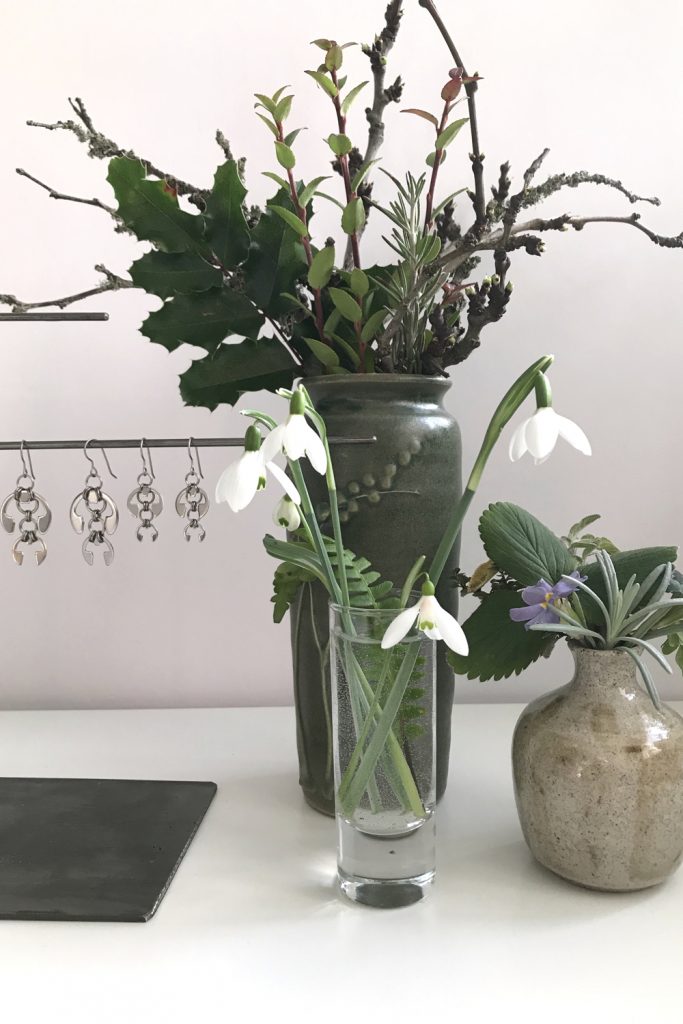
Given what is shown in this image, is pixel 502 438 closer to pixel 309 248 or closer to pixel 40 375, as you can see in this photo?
pixel 309 248

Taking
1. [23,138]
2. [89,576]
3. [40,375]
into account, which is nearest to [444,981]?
[89,576]

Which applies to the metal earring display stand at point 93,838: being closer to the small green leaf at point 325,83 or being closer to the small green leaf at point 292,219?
the small green leaf at point 292,219

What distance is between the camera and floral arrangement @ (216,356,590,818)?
19.9 inches

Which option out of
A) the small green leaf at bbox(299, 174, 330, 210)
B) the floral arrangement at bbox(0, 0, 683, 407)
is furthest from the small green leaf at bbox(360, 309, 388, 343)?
the small green leaf at bbox(299, 174, 330, 210)

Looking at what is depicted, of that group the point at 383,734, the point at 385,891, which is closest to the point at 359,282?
the point at 383,734

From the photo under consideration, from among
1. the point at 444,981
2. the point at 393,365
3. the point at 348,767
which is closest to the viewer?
the point at 444,981

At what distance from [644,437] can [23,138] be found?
80cm

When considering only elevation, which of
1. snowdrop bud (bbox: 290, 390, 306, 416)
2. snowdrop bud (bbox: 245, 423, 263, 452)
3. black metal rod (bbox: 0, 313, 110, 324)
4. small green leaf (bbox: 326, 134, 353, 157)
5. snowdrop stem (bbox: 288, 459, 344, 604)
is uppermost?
small green leaf (bbox: 326, 134, 353, 157)

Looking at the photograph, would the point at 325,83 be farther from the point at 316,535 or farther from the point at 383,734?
the point at 383,734

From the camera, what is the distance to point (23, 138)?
99cm

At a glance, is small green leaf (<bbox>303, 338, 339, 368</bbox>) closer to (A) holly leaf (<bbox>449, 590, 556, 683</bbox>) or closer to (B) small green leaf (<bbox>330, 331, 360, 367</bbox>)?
(B) small green leaf (<bbox>330, 331, 360, 367</bbox>)

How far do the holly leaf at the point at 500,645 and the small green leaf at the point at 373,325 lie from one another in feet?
0.78

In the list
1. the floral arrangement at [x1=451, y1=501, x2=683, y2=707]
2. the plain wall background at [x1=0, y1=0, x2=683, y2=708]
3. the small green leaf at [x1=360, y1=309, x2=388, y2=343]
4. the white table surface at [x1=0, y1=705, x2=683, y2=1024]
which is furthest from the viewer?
the plain wall background at [x1=0, y1=0, x2=683, y2=708]

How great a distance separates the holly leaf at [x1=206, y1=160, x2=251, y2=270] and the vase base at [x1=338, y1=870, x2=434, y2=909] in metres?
0.48
